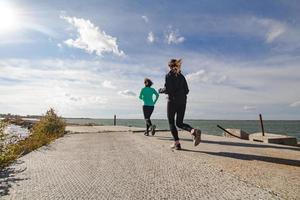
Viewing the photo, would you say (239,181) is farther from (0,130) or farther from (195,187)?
(0,130)

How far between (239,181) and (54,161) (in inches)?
137

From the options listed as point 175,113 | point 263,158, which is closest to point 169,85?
point 175,113

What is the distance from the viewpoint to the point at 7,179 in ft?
17.2

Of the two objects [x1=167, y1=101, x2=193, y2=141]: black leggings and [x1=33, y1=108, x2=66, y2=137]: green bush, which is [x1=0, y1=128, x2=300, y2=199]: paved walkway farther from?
[x1=33, y1=108, x2=66, y2=137]: green bush

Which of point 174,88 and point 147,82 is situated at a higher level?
point 147,82

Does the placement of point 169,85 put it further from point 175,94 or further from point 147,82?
point 147,82

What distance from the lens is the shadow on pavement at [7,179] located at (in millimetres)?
4586

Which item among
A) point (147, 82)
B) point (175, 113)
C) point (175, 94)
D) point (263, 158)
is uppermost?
point (147, 82)

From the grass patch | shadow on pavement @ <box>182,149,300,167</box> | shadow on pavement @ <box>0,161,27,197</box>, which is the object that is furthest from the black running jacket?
shadow on pavement @ <box>0,161,27,197</box>

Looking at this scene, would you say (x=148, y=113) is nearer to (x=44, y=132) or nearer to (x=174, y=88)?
(x=44, y=132)

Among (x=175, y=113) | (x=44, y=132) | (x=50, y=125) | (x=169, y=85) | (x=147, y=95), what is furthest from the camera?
(x=50, y=125)

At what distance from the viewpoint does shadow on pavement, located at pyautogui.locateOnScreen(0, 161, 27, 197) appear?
4.59 metres

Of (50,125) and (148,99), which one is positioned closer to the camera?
(148,99)

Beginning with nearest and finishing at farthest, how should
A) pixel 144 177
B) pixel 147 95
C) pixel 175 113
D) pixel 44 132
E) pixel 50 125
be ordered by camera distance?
pixel 144 177 < pixel 175 113 < pixel 147 95 < pixel 44 132 < pixel 50 125
